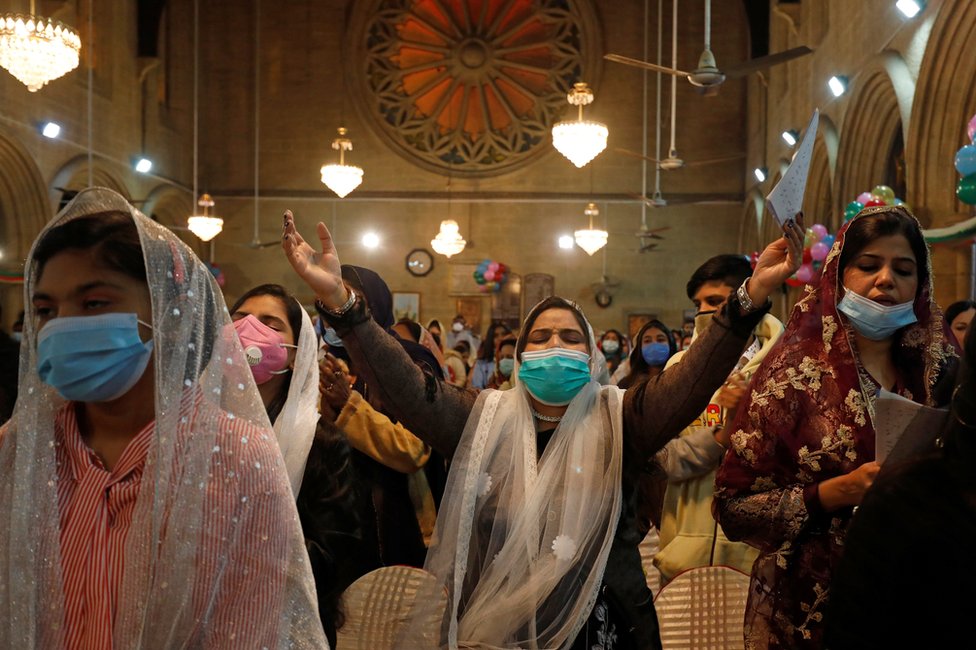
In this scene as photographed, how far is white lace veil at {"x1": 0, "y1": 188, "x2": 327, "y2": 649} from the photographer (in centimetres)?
128

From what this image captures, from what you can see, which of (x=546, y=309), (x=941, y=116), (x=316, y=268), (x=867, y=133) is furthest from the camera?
(x=867, y=133)

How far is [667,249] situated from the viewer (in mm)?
17953

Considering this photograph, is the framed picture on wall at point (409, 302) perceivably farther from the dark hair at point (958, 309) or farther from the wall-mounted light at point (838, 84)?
the dark hair at point (958, 309)

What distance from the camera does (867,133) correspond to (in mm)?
10438

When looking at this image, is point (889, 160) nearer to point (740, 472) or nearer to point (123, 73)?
point (740, 472)

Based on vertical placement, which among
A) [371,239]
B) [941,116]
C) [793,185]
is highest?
[941,116]

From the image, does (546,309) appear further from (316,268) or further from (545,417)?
(316,268)

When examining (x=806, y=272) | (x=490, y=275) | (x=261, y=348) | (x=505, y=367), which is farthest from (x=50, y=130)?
(x=261, y=348)

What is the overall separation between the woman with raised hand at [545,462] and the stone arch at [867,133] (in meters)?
8.14

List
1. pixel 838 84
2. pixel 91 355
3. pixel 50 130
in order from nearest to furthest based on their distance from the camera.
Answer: pixel 91 355 → pixel 838 84 → pixel 50 130

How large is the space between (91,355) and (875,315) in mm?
1577

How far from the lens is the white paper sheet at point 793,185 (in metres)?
2.02

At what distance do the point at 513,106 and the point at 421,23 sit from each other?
239 centimetres

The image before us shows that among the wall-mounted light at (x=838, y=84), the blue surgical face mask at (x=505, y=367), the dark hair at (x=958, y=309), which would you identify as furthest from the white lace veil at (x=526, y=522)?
the wall-mounted light at (x=838, y=84)
